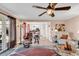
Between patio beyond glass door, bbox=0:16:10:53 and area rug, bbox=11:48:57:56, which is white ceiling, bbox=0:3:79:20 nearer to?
patio beyond glass door, bbox=0:16:10:53

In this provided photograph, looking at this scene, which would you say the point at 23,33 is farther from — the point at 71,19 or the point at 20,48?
the point at 71,19

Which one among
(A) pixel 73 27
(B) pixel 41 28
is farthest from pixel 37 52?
(A) pixel 73 27

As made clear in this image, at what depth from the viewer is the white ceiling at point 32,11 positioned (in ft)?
8.17

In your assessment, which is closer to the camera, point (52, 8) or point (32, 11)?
point (52, 8)

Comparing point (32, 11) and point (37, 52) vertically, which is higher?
point (32, 11)

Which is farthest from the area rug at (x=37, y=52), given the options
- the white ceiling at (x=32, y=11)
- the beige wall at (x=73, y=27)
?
the white ceiling at (x=32, y=11)

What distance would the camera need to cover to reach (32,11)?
8.73 ft

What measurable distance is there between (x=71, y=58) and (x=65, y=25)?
28.7 inches

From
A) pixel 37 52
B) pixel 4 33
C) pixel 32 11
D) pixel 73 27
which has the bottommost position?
pixel 37 52

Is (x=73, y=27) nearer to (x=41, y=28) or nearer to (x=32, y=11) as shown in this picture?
(x=41, y=28)

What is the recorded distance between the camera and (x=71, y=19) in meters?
2.69

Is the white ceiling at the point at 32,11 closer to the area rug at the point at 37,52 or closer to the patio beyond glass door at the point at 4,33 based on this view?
the patio beyond glass door at the point at 4,33

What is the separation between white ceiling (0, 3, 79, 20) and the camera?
2490 mm

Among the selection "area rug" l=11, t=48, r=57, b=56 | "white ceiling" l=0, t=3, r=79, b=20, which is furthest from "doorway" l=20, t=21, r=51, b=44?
"area rug" l=11, t=48, r=57, b=56
